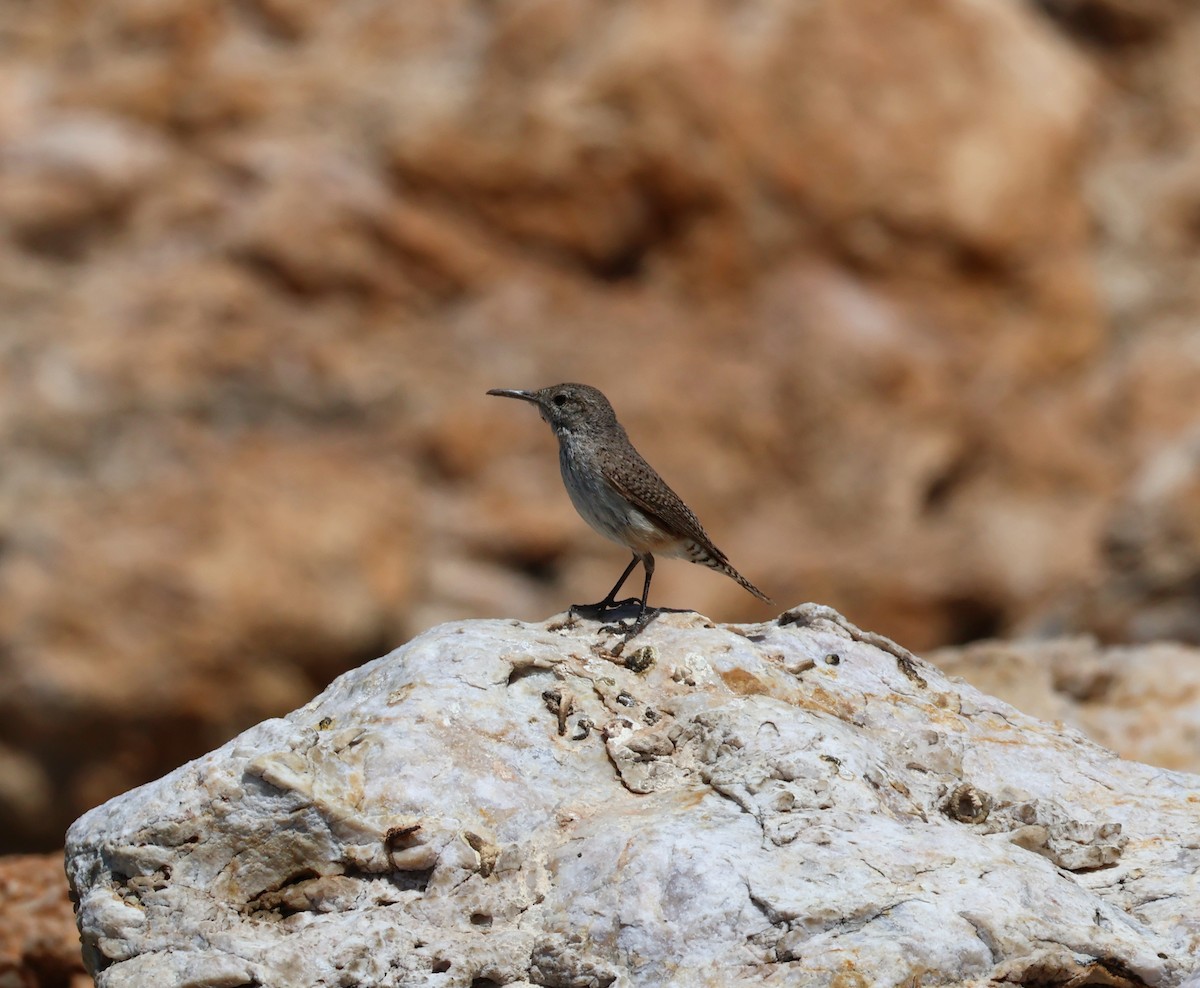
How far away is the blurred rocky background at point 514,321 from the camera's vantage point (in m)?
11.6

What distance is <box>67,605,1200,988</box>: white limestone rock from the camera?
4.07 metres

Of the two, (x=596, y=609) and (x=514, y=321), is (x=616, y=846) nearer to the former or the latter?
(x=596, y=609)

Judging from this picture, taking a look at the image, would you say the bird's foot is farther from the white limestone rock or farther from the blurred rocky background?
the blurred rocky background

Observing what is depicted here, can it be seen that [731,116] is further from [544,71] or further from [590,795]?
[590,795]

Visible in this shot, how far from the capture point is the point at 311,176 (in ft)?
41.5

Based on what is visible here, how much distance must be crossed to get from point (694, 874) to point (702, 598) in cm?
830

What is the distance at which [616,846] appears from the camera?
431cm

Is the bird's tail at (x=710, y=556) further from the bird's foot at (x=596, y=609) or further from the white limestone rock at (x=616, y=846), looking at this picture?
the white limestone rock at (x=616, y=846)

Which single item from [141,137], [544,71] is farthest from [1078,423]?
[141,137]

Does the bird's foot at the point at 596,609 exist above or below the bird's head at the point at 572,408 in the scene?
below

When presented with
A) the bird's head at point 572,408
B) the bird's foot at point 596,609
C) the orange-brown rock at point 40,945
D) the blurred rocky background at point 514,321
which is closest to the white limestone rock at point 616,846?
the bird's foot at point 596,609

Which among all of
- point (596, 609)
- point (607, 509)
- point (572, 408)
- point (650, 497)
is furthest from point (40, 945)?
point (572, 408)

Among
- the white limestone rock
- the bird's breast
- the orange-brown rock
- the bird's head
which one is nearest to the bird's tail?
the bird's breast

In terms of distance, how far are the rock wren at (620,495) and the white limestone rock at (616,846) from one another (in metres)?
1.80
